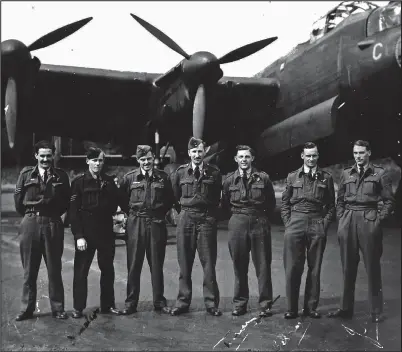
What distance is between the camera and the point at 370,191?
4836 mm

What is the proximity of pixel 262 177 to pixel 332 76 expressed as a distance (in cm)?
547

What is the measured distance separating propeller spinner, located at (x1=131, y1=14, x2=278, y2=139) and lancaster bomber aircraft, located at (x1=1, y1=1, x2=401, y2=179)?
0.07 feet

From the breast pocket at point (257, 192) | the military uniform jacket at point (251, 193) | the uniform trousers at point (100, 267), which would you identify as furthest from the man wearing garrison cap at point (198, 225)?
the uniform trousers at point (100, 267)

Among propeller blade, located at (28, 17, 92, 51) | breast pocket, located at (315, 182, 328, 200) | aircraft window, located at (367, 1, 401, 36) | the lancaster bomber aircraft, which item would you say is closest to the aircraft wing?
the lancaster bomber aircraft

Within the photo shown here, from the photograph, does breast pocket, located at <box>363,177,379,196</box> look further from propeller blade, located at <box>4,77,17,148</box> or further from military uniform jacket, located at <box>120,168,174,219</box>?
propeller blade, located at <box>4,77,17,148</box>

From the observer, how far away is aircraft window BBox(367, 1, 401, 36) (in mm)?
8608

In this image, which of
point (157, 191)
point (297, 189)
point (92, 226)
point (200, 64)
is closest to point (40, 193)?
point (92, 226)

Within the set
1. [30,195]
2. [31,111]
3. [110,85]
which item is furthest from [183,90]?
[30,195]

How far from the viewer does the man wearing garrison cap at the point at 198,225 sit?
532cm

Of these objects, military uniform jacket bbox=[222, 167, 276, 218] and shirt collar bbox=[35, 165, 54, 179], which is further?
military uniform jacket bbox=[222, 167, 276, 218]

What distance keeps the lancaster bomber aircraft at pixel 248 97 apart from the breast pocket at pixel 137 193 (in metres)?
4.08

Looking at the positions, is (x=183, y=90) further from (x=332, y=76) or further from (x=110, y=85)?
(x=332, y=76)

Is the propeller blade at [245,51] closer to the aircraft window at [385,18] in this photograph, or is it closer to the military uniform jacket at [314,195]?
the aircraft window at [385,18]

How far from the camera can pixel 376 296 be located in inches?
179
